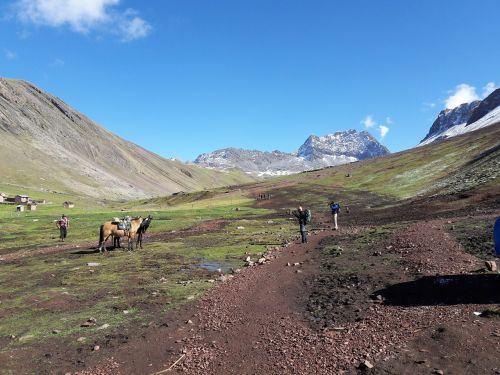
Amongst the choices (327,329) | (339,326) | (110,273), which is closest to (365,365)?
(327,329)

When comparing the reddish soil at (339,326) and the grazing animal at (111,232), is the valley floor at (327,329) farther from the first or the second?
the grazing animal at (111,232)

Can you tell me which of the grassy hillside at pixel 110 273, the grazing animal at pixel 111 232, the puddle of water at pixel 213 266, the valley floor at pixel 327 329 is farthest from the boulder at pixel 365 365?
the grazing animal at pixel 111 232

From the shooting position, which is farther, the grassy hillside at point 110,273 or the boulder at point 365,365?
the grassy hillside at point 110,273

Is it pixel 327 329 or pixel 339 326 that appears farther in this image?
pixel 339 326

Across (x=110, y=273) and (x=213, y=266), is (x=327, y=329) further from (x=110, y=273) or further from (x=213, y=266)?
(x=110, y=273)

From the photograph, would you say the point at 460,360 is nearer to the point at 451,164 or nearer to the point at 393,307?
the point at 393,307

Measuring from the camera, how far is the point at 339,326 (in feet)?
48.5

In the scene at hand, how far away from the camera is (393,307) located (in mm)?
15727

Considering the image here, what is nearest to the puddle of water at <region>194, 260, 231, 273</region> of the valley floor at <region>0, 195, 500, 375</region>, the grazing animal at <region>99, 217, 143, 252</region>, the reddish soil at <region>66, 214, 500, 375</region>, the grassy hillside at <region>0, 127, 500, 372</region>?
the grassy hillside at <region>0, 127, 500, 372</region>

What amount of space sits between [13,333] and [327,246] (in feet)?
70.6

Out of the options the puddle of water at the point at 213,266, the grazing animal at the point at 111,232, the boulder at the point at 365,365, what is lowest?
the boulder at the point at 365,365

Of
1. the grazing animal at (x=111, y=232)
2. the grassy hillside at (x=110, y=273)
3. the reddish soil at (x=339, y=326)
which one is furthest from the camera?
the grazing animal at (x=111, y=232)

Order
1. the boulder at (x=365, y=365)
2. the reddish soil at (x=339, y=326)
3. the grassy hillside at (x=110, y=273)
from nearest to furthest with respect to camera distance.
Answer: the boulder at (x=365, y=365) → the reddish soil at (x=339, y=326) → the grassy hillside at (x=110, y=273)

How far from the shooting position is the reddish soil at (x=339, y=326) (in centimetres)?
1203
